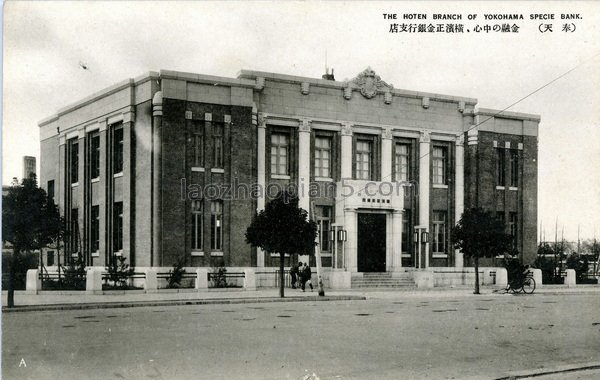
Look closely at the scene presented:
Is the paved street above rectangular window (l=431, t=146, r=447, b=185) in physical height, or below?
below

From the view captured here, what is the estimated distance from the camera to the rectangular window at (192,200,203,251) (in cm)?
2961

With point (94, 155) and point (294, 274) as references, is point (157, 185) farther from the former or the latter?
point (294, 274)

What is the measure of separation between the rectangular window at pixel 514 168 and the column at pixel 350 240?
1045 cm

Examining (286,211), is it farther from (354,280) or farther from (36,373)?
(36,373)

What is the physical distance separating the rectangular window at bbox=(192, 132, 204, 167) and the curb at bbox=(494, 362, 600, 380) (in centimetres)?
2133

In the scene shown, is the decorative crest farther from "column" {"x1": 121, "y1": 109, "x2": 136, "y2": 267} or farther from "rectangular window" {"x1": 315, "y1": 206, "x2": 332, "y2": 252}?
"column" {"x1": 121, "y1": 109, "x2": 136, "y2": 267}

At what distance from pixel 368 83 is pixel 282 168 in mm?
6154

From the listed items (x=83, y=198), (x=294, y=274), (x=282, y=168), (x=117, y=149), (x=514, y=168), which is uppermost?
(x=117, y=149)

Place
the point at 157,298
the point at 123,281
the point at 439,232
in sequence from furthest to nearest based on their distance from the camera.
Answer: the point at 439,232 → the point at 123,281 → the point at 157,298

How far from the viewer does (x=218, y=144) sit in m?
30.2

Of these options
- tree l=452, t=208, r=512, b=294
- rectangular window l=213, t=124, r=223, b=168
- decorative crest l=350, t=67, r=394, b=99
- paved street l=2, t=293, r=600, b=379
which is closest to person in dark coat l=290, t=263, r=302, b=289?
rectangular window l=213, t=124, r=223, b=168

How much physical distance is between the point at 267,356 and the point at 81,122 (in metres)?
26.0

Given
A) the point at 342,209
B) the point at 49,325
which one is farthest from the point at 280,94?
the point at 49,325

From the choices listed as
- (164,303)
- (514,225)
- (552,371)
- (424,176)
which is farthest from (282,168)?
(552,371)
